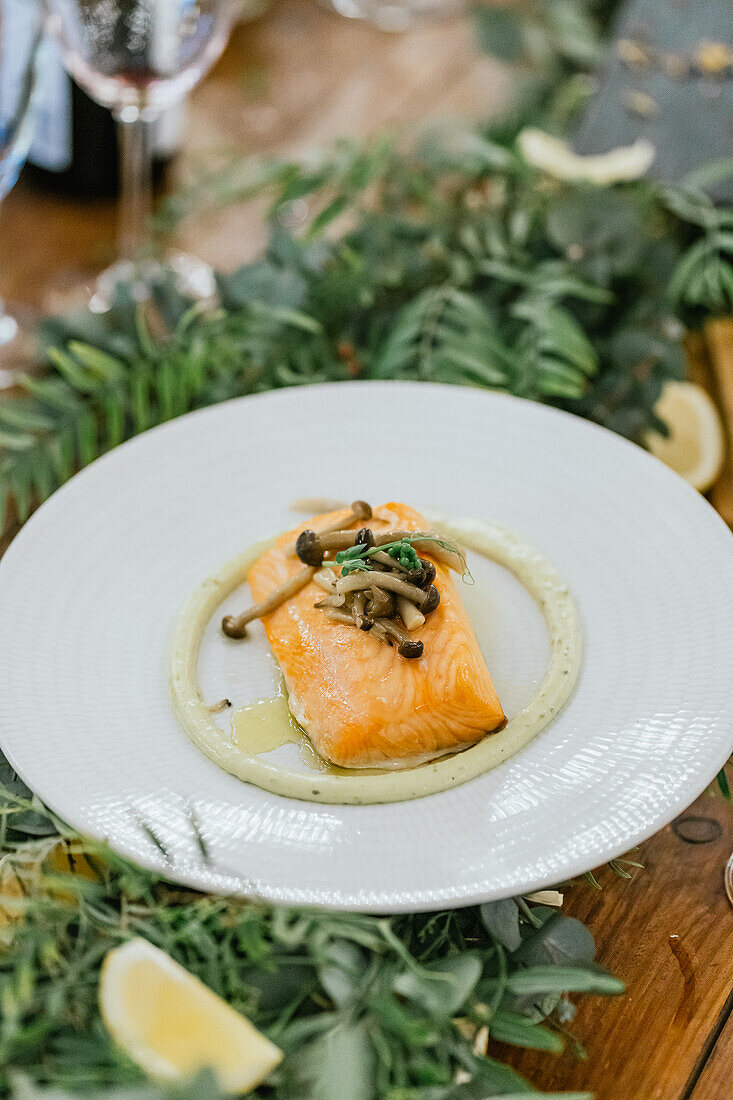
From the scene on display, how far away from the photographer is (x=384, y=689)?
3.95 ft

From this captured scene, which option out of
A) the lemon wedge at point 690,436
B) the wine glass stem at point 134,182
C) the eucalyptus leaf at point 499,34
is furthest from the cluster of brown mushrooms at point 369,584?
the eucalyptus leaf at point 499,34

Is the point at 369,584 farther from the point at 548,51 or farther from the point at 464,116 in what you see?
the point at 548,51

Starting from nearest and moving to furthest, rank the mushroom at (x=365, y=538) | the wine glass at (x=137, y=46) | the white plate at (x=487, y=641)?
the white plate at (x=487, y=641), the mushroom at (x=365, y=538), the wine glass at (x=137, y=46)

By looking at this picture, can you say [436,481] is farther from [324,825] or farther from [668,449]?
[324,825]

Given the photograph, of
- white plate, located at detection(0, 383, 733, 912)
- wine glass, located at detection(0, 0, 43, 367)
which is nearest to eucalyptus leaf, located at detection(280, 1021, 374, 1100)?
white plate, located at detection(0, 383, 733, 912)

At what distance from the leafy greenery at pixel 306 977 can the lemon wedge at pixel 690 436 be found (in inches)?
35.9

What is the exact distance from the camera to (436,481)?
5.03 feet

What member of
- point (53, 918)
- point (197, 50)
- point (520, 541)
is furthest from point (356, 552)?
point (197, 50)

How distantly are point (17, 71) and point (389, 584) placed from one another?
105cm

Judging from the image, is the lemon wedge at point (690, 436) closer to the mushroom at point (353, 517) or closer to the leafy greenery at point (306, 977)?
the mushroom at point (353, 517)

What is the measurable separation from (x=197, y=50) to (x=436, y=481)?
0.92 metres

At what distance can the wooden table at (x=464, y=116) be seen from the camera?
1037 millimetres

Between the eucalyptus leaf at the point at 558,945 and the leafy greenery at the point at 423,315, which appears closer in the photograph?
the eucalyptus leaf at the point at 558,945

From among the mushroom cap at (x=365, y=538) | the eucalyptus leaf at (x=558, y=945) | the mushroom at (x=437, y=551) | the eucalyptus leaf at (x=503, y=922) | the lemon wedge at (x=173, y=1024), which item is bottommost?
the eucalyptus leaf at (x=558, y=945)
